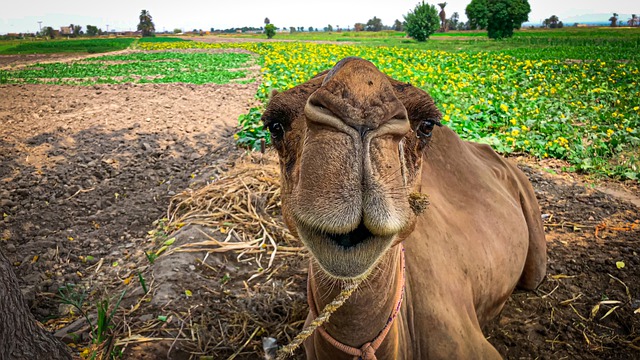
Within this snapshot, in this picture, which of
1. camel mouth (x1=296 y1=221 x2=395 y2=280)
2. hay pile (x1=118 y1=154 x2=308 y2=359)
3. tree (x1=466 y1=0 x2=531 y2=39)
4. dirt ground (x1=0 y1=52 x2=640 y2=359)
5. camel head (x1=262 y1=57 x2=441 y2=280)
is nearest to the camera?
camel head (x1=262 y1=57 x2=441 y2=280)

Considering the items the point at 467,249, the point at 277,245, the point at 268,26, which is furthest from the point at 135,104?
the point at 268,26

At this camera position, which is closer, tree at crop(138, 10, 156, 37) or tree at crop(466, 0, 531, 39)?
tree at crop(466, 0, 531, 39)

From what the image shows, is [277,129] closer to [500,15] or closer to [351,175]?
[351,175]

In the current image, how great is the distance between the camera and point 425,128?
79.4 inches

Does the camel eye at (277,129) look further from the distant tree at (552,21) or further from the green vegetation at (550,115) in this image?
the distant tree at (552,21)

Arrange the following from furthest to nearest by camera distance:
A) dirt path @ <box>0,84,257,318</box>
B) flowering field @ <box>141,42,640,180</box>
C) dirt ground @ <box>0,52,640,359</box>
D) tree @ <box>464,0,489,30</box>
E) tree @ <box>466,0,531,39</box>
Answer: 1. tree @ <box>464,0,489,30</box>
2. tree @ <box>466,0,531,39</box>
3. flowering field @ <box>141,42,640,180</box>
4. dirt path @ <box>0,84,257,318</box>
5. dirt ground @ <box>0,52,640,359</box>

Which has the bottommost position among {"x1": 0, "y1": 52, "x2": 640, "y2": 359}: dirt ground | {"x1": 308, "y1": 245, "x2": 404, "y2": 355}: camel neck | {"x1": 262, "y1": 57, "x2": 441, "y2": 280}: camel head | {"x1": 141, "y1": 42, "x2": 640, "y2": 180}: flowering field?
{"x1": 0, "y1": 52, "x2": 640, "y2": 359}: dirt ground

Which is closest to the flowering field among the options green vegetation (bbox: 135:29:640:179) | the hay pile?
green vegetation (bbox: 135:29:640:179)

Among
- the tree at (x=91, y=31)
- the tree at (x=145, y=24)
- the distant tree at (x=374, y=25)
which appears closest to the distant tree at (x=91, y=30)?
the tree at (x=91, y=31)

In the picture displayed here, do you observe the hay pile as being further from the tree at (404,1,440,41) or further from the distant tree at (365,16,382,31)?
the distant tree at (365,16,382,31)

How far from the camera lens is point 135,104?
44.4ft

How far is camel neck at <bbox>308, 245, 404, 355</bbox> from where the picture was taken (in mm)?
1994

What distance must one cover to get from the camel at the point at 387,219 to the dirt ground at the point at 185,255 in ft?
2.57

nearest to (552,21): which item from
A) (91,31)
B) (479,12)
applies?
(479,12)
